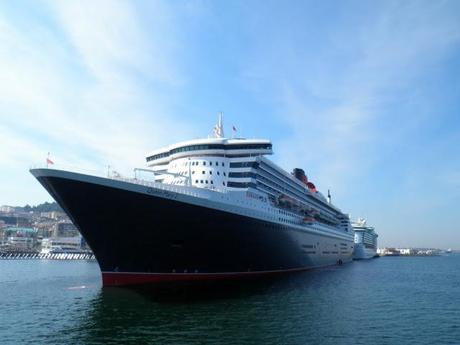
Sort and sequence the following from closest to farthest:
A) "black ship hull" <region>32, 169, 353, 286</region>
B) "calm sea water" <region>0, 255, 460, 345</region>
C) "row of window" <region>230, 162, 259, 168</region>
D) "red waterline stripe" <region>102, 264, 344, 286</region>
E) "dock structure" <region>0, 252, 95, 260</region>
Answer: "calm sea water" <region>0, 255, 460, 345</region>, "black ship hull" <region>32, 169, 353, 286</region>, "red waterline stripe" <region>102, 264, 344, 286</region>, "row of window" <region>230, 162, 259, 168</region>, "dock structure" <region>0, 252, 95, 260</region>

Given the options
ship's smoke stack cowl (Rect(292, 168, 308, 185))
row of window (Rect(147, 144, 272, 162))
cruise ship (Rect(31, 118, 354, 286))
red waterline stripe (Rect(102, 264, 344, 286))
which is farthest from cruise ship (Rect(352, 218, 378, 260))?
red waterline stripe (Rect(102, 264, 344, 286))

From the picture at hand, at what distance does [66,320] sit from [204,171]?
18905 mm

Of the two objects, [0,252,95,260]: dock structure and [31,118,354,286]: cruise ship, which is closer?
[31,118,354,286]: cruise ship

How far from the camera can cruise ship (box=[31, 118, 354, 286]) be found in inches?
1056

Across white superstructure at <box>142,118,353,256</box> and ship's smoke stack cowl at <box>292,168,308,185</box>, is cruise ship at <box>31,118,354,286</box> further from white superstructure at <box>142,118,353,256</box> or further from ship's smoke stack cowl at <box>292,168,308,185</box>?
ship's smoke stack cowl at <box>292,168,308,185</box>

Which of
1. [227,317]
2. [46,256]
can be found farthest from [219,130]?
[46,256]

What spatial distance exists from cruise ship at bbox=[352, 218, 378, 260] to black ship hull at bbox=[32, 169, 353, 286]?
90289 millimetres

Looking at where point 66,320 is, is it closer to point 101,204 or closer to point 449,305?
point 101,204

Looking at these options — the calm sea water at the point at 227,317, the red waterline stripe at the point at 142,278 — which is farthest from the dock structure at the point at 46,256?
the red waterline stripe at the point at 142,278

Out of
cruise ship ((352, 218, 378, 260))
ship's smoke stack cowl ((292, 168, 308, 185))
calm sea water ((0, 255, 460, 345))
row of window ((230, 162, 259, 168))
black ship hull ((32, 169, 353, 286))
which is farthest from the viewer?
cruise ship ((352, 218, 378, 260))

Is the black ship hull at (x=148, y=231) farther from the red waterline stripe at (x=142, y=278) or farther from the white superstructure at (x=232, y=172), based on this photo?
the white superstructure at (x=232, y=172)

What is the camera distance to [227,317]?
2081 cm

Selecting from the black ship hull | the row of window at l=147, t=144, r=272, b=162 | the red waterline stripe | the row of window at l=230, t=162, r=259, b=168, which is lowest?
the red waterline stripe

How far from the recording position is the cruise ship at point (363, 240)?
11581 centimetres
